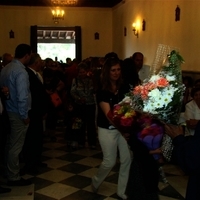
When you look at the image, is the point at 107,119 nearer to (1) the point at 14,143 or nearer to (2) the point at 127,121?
(2) the point at 127,121

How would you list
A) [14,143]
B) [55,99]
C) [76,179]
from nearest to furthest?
1. [14,143]
2. [76,179]
3. [55,99]

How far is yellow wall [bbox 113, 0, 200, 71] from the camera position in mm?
7094

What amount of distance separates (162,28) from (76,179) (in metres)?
5.16

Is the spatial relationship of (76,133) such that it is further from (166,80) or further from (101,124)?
(166,80)

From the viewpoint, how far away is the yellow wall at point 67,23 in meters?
14.7

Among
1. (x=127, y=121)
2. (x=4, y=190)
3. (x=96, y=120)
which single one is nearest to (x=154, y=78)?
(x=127, y=121)

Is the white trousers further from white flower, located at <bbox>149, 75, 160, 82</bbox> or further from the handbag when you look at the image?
the handbag

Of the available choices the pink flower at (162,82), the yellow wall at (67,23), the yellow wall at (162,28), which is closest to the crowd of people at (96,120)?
the pink flower at (162,82)

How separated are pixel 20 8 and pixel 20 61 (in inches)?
435

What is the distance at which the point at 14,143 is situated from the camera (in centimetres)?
433

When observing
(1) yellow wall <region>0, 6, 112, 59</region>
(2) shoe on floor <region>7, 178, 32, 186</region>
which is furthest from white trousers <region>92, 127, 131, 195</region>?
(1) yellow wall <region>0, 6, 112, 59</region>

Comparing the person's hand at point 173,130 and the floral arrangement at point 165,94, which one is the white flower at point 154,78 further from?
the person's hand at point 173,130

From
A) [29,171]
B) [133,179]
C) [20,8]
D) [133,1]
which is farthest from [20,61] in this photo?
[20,8]

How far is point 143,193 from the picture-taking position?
9.07ft
